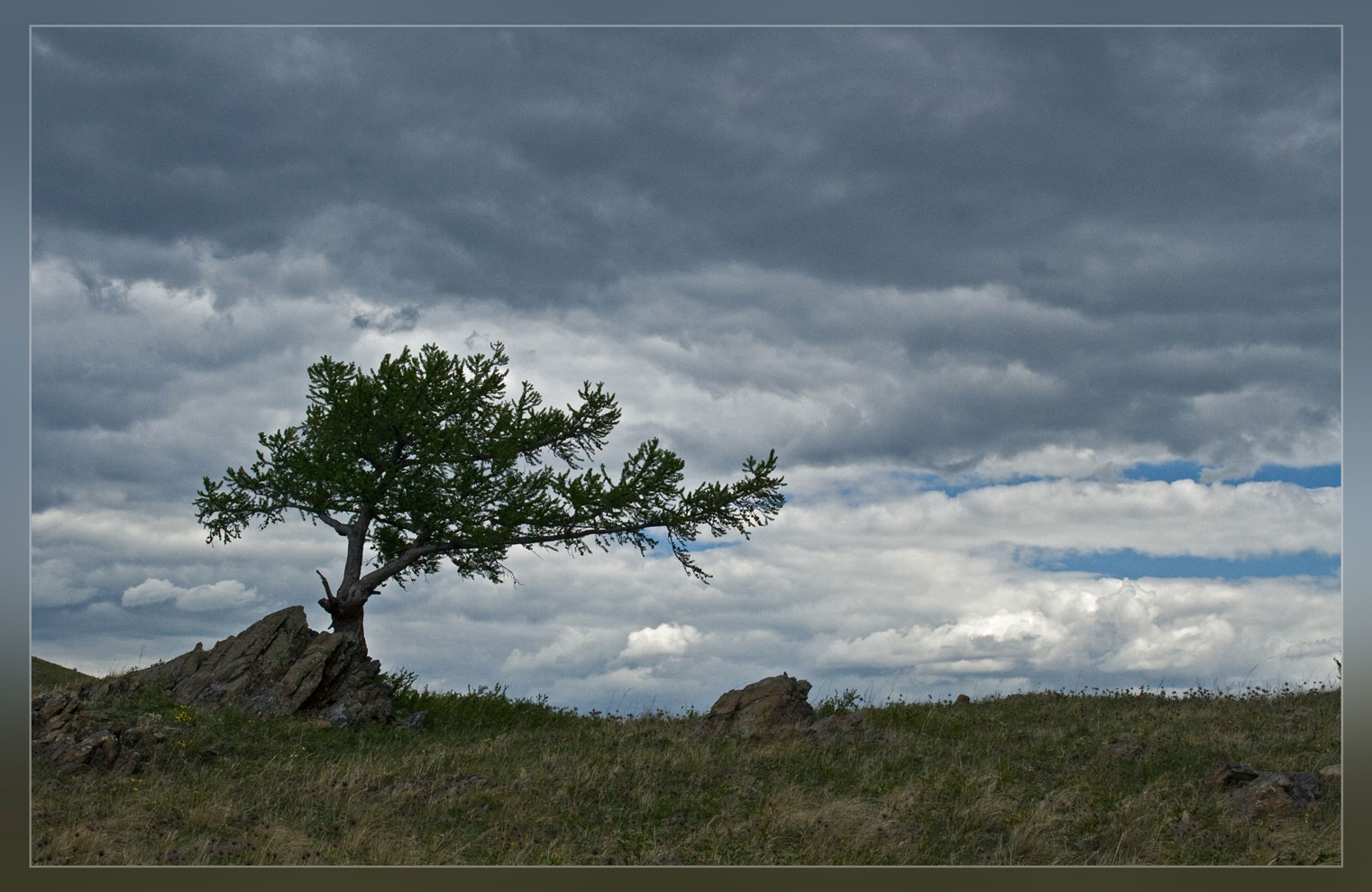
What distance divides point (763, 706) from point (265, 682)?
1051cm

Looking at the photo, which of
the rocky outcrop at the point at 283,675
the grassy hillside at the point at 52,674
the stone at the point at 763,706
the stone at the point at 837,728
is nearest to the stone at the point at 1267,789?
the stone at the point at 837,728

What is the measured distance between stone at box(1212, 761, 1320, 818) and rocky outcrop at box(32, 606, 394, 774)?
1561cm

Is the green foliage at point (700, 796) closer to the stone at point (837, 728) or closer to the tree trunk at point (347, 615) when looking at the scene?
the stone at point (837, 728)

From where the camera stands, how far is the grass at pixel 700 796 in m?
11.2

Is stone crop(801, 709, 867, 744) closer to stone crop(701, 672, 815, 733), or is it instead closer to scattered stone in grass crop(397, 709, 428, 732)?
stone crop(701, 672, 815, 733)

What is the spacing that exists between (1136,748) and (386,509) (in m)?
17.2

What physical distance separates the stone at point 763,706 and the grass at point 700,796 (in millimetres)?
772

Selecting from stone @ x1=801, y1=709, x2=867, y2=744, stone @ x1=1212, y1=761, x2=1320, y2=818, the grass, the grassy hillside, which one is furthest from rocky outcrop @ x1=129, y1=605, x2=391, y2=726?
stone @ x1=1212, y1=761, x2=1320, y2=818

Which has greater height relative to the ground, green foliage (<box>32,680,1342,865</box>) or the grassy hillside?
the grassy hillside

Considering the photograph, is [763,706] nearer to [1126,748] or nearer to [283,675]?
[1126,748]

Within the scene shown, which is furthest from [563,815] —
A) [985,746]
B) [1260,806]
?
[1260,806]

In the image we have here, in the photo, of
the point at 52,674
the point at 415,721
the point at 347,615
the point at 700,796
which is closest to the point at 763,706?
the point at 700,796

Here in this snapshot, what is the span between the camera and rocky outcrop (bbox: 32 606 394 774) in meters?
18.3

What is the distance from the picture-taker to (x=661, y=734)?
19141 millimetres
